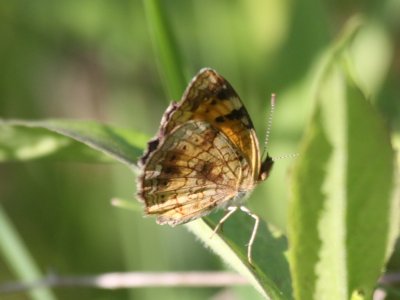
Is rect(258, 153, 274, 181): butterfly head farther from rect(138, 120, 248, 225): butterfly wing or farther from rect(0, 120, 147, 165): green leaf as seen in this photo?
rect(0, 120, 147, 165): green leaf

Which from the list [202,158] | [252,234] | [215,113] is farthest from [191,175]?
[252,234]

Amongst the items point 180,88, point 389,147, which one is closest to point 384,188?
point 389,147

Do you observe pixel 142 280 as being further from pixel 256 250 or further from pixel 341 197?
pixel 341 197

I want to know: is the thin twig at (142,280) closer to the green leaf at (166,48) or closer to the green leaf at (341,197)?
the green leaf at (166,48)

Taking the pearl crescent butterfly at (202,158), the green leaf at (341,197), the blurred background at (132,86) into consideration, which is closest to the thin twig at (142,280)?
the pearl crescent butterfly at (202,158)

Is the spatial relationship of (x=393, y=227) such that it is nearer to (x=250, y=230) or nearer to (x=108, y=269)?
(x=250, y=230)

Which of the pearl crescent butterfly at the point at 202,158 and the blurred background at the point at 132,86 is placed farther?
the blurred background at the point at 132,86

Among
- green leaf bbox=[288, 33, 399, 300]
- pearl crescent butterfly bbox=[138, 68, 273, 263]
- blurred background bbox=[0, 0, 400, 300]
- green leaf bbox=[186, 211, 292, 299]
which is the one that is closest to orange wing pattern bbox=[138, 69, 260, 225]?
pearl crescent butterfly bbox=[138, 68, 273, 263]
